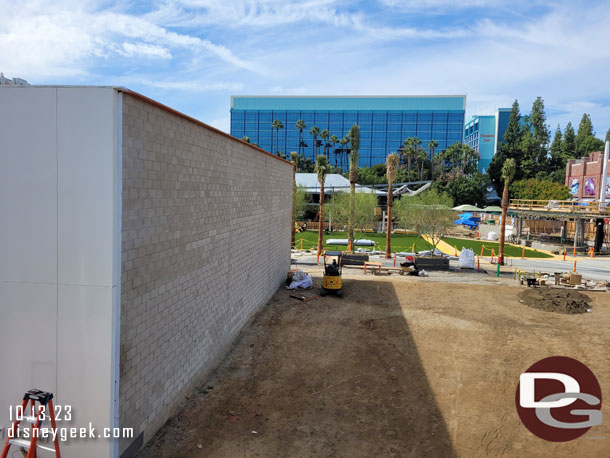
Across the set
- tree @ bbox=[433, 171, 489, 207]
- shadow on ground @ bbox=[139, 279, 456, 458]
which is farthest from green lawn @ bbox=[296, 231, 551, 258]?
tree @ bbox=[433, 171, 489, 207]

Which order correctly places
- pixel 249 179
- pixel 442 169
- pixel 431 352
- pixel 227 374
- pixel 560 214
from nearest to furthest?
pixel 227 374
pixel 431 352
pixel 249 179
pixel 560 214
pixel 442 169

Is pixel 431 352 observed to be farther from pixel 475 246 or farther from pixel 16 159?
pixel 475 246

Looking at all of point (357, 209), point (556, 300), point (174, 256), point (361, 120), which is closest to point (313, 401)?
point (174, 256)

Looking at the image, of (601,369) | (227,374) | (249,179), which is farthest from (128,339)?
(601,369)

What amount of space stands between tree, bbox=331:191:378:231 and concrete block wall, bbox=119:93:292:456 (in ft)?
84.0

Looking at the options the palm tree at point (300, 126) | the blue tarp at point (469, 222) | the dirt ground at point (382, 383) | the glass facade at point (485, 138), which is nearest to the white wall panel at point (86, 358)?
the dirt ground at point (382, 383)

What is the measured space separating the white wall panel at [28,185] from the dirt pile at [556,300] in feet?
63.2

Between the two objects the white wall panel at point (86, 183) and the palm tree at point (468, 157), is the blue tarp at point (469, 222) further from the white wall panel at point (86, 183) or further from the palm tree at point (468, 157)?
the white wall panel at point (86, 183)

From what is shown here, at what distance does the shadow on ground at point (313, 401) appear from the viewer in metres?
8.41

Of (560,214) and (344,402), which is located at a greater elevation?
(560,214)

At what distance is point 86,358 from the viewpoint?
7234 mm

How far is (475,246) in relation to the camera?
43.4m

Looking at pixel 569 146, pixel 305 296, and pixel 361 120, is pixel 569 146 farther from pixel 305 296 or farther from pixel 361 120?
pixel 305 296

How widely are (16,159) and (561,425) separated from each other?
38.3 feet
